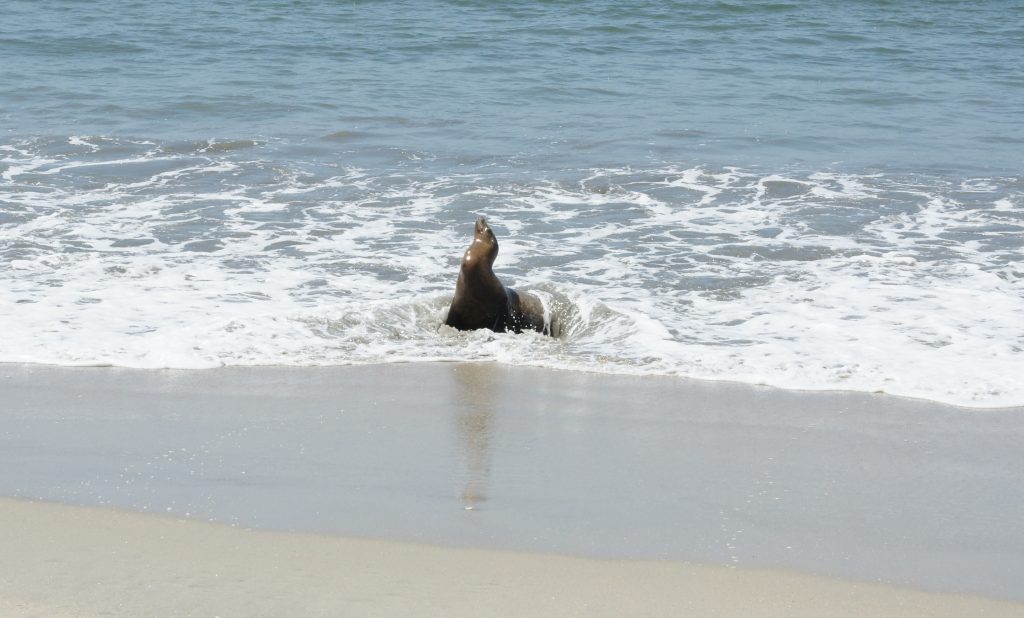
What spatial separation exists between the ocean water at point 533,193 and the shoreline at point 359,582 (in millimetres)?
2188

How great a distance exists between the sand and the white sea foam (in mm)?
427

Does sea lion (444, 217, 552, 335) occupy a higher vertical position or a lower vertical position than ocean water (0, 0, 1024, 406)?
higher

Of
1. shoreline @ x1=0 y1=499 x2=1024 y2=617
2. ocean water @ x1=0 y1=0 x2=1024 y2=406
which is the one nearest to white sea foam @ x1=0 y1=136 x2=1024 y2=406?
ocean water @ x1=0 y1=0 x2=1024 y2=406

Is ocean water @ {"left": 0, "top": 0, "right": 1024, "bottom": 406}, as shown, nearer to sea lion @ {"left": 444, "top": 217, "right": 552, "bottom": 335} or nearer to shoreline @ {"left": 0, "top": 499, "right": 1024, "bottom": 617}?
sea lion @ {"left": 444, "top": 217, "right": 552, "bottom": 335}

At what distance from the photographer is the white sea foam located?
20.5 ft

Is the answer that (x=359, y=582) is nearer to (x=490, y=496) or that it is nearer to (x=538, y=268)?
(x=490, y=496)

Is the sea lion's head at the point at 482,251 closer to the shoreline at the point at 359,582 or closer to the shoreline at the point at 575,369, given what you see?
the shoreline at the point at 575,369

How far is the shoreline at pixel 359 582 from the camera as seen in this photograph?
11.4 ft

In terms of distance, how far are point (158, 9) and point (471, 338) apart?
16.7 meters

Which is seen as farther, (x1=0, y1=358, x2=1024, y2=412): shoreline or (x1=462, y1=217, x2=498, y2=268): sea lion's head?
(x1=462, y1=217, x2=498, y2=268): sea lion's head

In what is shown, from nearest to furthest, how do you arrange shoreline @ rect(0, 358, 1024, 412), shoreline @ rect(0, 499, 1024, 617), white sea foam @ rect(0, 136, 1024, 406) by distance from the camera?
shoreline @ rect(0, 499, 1024, 617)
shoreline @ rect(0, 358, 1024, 412)
white sea foam @ rect(0, 136, 1024, 406)

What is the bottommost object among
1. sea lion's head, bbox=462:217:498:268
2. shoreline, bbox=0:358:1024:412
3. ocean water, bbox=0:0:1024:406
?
ocean water, bbox=0:0:1024:406

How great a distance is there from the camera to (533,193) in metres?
10.3

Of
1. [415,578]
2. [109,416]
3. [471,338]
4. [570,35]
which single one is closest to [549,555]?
[415,578]
